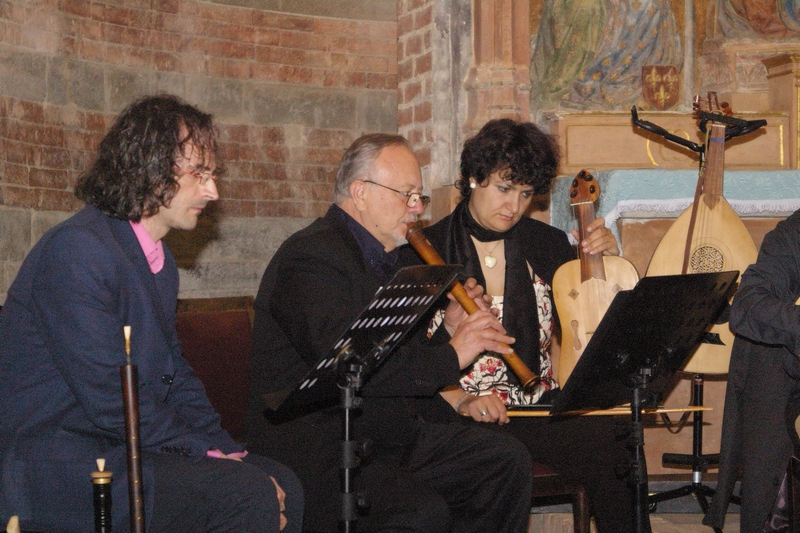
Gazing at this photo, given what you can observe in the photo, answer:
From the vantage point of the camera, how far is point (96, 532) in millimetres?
2443

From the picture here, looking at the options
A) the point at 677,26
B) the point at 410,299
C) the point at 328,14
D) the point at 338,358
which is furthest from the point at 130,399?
the point at 328,14

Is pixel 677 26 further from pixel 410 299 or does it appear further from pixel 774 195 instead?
pixel 410 299

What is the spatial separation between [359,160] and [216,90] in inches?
214

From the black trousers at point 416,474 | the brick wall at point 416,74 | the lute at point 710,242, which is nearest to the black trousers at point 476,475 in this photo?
the black trousers at point 416,474

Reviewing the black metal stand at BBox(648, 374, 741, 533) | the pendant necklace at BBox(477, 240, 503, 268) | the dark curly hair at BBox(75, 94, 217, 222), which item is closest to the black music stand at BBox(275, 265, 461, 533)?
the dark curly hair at BBox(75, 94, 217, 222)

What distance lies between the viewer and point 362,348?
276cm

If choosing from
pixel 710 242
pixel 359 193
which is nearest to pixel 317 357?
pixel 359 193

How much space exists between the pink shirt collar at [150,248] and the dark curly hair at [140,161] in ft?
0.18

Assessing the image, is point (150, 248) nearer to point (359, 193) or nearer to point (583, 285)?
point (359, 193)

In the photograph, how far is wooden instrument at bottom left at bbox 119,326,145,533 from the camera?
2309 millimetres

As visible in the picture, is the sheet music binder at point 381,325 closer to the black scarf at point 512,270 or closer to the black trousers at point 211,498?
the black trousers at point 211,498

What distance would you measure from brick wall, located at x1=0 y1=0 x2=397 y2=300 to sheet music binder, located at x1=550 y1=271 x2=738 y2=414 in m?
4.76

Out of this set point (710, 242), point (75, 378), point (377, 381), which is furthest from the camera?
point (710, 242)

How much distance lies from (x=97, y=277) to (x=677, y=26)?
5425 millimetres
